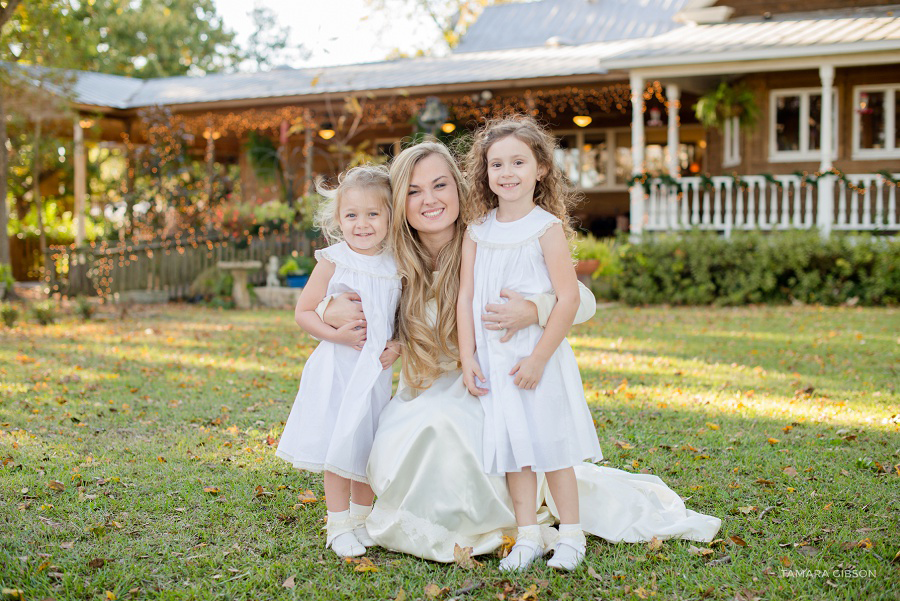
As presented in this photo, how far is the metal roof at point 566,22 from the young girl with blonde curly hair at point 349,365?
19748 mm

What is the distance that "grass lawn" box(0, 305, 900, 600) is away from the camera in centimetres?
285

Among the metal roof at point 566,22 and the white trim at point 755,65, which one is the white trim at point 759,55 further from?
the metal roof at point 566,22

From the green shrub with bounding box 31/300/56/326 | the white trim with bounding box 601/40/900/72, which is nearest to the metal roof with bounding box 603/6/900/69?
the white trim with bounding box 601/40/900/72

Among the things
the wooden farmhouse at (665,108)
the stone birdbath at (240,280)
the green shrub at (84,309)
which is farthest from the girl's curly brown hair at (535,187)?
the stone birdbath at (240,280)

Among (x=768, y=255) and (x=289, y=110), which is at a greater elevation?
(x=289, y=110)

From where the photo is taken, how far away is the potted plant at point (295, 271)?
1288 cm

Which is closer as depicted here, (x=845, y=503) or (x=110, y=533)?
(x=110, y=533)

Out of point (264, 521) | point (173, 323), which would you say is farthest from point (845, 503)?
point (173, 323)

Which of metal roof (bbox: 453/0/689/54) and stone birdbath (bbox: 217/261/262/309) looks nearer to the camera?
stone birdbath (bbox: 217/261/262/309)

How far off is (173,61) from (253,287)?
81.4 ft

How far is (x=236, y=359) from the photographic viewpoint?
766cm

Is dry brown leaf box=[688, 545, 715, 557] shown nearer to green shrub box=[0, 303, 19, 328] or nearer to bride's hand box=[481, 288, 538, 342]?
bride's hand box=[481, 288, 538, 342]

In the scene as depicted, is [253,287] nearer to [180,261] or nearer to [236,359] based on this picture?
[180,261]

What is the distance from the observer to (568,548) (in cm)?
300
